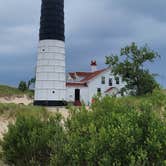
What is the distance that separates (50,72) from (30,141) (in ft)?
60.2

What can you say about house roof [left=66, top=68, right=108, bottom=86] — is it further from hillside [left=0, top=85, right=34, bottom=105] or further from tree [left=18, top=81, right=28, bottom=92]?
tree [left=18, top=81, right=28, bottom=92]

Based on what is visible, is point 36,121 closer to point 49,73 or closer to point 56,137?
point 56,137

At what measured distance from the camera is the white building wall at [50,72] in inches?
1043

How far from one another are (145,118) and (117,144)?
2.55ft

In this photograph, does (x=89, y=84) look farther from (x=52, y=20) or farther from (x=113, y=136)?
(x=113, y=136)

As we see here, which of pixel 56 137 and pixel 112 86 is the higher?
pixel 112 86

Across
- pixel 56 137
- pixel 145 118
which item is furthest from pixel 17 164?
pixel 145 118

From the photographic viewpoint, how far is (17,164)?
8883 mm

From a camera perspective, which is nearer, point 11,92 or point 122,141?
point 122,141

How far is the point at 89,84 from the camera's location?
47500 mm

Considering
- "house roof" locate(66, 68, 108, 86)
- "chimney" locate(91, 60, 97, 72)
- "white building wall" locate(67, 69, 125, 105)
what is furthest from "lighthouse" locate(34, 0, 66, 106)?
"chimney" locate(91, 60, 97, 72)

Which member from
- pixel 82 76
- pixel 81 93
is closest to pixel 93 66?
pixel 82 76

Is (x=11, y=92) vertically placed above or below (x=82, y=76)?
below

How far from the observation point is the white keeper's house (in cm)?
4619
